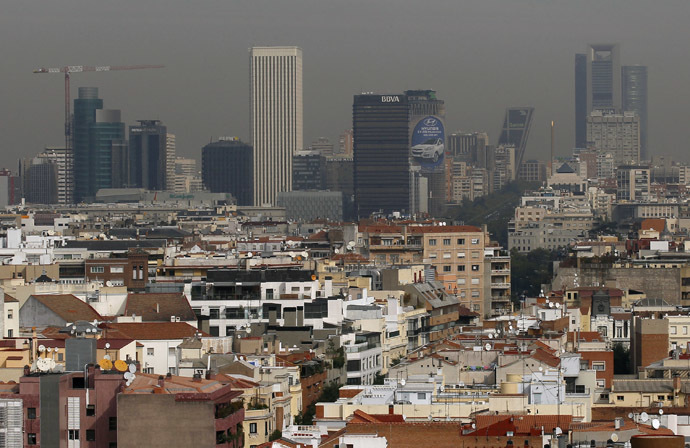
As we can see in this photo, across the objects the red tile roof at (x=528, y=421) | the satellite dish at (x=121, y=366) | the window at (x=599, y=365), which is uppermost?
the satellite dish at (x=121, y=366)

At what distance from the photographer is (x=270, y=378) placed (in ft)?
188

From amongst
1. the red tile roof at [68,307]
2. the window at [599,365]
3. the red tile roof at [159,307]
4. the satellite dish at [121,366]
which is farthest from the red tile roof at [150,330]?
the satellite dish at [121,366]

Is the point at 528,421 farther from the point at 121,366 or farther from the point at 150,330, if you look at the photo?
the point at 150,330

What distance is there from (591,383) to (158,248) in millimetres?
75847

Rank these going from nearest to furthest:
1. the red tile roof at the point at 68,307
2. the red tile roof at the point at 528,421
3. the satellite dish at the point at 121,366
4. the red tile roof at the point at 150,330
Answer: the red tile roof at the point at 528,421 → the satellite dish at the point at 121,366 → the red tile roof at the point at 150,330 → the red tile roof at the point at 68,307

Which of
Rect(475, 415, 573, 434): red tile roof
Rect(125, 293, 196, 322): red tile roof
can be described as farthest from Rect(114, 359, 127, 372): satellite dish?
Rect(125, 293, 196, 322): red tile roof

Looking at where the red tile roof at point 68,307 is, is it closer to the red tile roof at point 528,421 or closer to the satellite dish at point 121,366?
the satellite dish at point 121,366

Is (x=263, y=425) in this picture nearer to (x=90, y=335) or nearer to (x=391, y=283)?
(x=90, y=335)


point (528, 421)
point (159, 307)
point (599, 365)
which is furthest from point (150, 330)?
point (528, 421)

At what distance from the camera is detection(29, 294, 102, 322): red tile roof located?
71.6 metres

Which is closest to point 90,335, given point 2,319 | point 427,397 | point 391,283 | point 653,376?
point 2,319

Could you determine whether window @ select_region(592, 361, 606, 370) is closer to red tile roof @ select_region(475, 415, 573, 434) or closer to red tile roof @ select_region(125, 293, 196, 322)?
red tile roof @ select_region(475, 415, 573, 434)

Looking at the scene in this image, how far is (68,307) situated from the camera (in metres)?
73.1

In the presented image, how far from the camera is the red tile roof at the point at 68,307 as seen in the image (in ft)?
235
